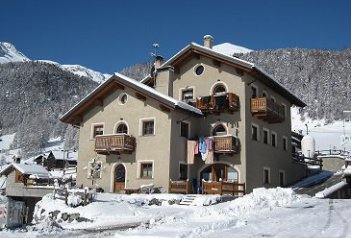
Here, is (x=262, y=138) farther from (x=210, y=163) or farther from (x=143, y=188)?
(x=143, y=188)

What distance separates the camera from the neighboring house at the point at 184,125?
97.4 ft

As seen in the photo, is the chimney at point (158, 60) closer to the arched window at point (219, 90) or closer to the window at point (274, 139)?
the arched window at point (219, 90)

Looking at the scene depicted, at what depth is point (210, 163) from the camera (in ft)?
99.2

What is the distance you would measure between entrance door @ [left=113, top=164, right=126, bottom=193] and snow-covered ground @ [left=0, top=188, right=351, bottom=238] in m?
4.48

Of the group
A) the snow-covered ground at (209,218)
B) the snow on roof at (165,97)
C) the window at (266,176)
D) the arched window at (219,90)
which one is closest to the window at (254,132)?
the window at (266,176)

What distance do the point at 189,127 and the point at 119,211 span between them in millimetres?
11407

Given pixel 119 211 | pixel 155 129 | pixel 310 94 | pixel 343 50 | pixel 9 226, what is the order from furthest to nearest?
pixel 343 50, pixel 310 94, pixel 155 129, pixel 119 211, pixel 9 226

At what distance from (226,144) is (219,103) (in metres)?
2.95

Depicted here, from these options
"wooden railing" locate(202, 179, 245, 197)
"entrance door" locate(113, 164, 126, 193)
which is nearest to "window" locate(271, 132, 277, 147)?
"wooden railing" locate(202, 179, 245, 197)

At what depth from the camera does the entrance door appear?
31241mm

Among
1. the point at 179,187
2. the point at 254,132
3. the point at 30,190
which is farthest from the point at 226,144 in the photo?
the point at 30,190

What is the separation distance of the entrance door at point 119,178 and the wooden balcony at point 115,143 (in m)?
1.45

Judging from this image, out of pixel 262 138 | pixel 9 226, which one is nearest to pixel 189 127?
pixel 262 138

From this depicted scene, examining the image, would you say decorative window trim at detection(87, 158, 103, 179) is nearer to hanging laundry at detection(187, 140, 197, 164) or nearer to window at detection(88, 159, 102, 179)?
window at detection(88, 159, 102, 179)
